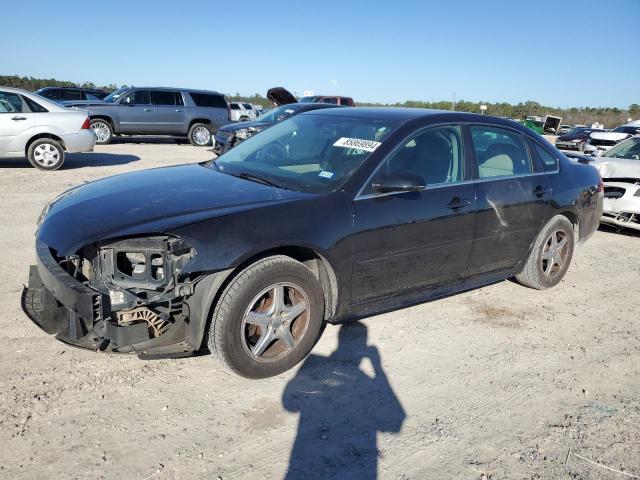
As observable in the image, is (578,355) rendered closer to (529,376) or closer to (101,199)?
(529,376)

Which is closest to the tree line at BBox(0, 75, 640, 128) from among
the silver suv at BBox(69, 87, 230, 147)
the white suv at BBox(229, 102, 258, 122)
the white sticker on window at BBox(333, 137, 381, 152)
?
the white suv at BBox(229, 102, 258, 122)

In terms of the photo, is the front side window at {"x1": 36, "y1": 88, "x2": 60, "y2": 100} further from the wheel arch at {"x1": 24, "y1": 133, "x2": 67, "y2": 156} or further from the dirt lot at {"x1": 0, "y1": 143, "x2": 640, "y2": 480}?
the dirt lot at {"x1": 0, "y1": 143, "x2": 640, "y2": 480}

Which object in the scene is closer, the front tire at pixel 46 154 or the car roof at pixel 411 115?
the car roof at pixel 411 115

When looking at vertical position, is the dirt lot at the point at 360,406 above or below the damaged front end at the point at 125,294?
below

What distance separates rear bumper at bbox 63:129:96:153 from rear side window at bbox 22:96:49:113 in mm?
670

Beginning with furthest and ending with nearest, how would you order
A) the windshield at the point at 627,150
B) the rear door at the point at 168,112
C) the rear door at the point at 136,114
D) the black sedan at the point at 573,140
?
the black sedan at the point at 573,140 < the rear door at the point at 168,112 < the rear door at the point at 136,114 < the windshield at the point at 627,150

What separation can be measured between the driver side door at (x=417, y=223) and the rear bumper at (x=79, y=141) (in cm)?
906

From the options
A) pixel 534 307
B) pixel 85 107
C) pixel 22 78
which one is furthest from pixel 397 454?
pixel 22 78

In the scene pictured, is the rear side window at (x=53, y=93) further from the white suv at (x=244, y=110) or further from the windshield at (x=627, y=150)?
the windshield at (x=627, y=150)

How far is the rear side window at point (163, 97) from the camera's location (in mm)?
17297

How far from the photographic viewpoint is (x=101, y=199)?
11.5 feet

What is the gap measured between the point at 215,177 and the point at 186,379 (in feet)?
4.96

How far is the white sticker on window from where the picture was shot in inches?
152

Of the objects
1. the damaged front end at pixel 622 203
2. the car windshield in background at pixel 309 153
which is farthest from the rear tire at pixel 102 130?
the damaged front end at pixel 622 203
